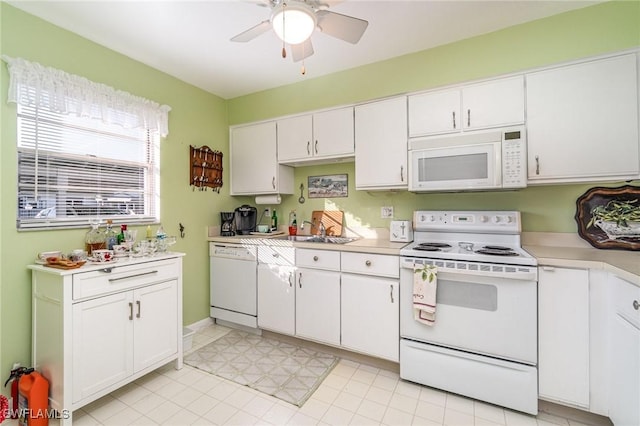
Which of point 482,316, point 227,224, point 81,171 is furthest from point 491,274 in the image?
point 81,171

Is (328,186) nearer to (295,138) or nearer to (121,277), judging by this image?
(295,138)

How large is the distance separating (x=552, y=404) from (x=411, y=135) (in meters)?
2.03

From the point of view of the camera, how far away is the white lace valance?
71.5 inches

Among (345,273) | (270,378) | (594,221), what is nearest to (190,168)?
(345,273)

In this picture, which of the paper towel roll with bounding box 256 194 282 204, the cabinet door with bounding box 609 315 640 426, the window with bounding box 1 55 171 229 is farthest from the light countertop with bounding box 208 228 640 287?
the window with bounding box 1 55 171 229

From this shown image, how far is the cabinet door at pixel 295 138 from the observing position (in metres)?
2.82

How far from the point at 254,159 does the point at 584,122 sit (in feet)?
9.16

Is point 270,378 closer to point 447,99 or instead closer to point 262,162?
point 262,162

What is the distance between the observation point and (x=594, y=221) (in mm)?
2006

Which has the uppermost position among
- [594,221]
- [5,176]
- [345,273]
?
[5,176]

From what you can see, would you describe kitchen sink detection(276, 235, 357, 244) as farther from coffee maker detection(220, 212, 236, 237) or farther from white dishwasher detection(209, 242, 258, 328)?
coffee maker detection(220, 212, 236, 237)

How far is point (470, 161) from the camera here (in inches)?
82.7

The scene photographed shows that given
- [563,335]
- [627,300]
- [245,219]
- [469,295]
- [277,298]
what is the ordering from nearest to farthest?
[627,300] < [563,335] < [469,295] < [277,298] < [245,219]

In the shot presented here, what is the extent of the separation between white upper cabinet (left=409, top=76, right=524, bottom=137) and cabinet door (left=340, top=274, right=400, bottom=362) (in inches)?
49.6
